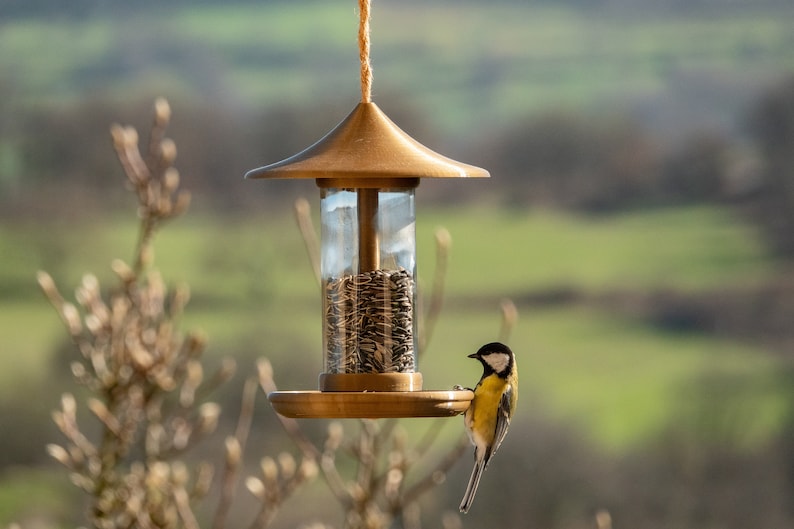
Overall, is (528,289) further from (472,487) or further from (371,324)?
(371,324)

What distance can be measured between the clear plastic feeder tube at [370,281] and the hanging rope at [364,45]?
0.81ft

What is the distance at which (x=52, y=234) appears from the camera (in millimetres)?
9188

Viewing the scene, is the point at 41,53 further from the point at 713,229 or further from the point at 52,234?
the point at 713,229

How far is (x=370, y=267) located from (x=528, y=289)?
20.8 feet

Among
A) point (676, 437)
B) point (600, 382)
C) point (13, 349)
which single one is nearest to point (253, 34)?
point (13, 349)

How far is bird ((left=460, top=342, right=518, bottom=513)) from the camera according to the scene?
320 centimetres

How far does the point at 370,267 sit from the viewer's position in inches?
117

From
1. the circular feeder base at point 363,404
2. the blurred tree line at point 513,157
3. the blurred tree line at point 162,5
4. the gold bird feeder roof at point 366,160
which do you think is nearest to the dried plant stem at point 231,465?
the circular feeder base at point 363,404

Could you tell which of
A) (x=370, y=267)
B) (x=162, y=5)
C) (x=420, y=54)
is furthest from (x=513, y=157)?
(x=370, y=267)

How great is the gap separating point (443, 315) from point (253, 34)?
9.88 ft

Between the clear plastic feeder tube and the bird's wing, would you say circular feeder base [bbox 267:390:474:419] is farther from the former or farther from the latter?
the bird's wing

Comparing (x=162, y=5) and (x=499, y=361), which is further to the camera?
(x=162, y=5)

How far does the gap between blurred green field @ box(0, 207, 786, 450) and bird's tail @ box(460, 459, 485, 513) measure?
5295mm

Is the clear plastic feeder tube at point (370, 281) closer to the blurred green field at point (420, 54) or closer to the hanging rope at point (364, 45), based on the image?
the hanging rope at point (364, 45)
